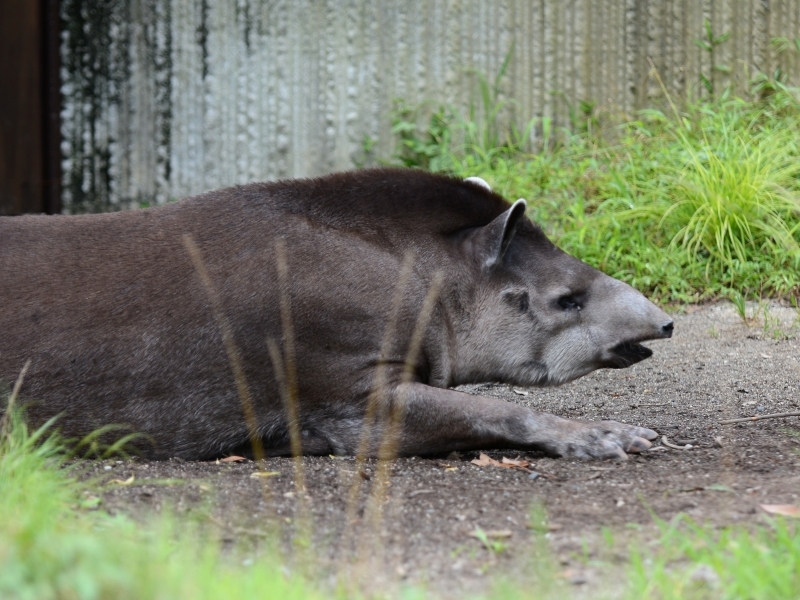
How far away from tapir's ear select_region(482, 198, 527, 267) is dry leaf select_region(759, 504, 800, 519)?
2.00 m

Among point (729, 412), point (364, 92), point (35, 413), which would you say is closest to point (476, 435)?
point (729, 412)

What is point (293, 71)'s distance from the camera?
9719mm

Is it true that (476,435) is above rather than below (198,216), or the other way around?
below

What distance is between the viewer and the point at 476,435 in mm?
4477

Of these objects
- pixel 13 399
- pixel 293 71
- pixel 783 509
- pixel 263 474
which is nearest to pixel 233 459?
pixel 263 474

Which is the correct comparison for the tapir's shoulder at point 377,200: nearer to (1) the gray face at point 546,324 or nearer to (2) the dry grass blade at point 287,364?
(1) the gray face at point 546,324

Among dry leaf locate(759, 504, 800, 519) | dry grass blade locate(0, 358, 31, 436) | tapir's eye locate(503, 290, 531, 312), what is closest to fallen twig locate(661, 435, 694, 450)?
tapir's eye locate(503, 290, 531, 312)

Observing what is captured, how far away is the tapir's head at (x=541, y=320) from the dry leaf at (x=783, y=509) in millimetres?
1758

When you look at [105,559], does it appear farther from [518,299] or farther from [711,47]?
[711,47]

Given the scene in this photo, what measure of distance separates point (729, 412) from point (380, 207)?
2.14 m

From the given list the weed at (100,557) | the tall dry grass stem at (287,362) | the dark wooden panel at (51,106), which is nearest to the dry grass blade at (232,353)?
the tall dry grass stem at (287,362)

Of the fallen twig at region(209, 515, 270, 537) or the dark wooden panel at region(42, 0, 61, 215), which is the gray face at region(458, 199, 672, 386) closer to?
the fallen twig at region(209, 515, 270, 537)

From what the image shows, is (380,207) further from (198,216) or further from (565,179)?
(565,179)

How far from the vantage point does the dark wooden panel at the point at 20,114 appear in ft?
31.5
